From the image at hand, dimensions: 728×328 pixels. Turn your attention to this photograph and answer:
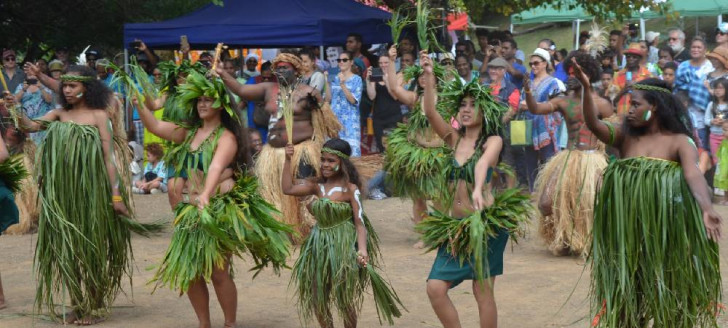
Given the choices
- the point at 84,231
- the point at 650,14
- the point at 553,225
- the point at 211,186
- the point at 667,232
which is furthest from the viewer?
the point at 650,14

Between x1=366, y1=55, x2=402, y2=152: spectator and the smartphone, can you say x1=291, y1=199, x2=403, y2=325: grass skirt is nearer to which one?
the smartphone

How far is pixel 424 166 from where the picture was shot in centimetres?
830

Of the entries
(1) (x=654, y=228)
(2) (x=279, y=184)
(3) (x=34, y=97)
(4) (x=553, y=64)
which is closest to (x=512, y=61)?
(4) (x=553, y=64)

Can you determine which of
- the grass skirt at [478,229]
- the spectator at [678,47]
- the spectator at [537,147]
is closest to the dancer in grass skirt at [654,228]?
the grass skirt at [478,229]

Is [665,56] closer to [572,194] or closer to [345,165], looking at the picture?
[572,194]

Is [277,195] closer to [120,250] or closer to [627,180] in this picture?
[120,250]

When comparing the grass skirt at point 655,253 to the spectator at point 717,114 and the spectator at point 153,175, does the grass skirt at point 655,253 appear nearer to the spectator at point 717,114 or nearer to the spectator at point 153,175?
the spectator at point 717,114

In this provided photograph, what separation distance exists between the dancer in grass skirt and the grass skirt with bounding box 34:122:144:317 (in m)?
2.72

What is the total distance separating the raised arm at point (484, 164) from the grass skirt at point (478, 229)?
0.09 metres

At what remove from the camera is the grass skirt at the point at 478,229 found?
196 inches

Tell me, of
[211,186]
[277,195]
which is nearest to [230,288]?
[211,186]

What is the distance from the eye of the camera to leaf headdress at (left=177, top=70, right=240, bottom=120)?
18.0 feet

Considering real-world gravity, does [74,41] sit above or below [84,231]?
above

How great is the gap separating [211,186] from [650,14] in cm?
1241
